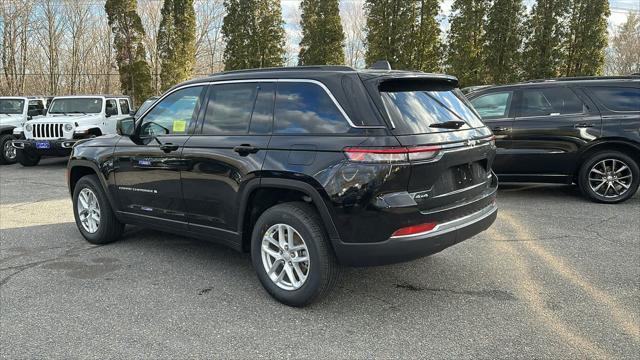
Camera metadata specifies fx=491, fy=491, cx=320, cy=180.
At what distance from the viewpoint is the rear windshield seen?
11.2ft

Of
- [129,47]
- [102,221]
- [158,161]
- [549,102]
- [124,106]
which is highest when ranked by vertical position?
[129,47]

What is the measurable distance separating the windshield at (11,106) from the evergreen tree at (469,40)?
1355cm

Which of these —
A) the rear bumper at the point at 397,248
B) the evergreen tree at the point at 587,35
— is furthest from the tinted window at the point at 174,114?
the evergreen tree at the point at 587,35

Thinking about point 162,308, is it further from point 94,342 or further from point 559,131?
point 559,131

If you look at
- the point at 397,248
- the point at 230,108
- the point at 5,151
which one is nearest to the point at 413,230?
the point at 397,248

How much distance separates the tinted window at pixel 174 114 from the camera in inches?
175

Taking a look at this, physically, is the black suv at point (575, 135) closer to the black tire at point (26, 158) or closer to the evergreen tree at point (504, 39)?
the evergreen tree at point (504, 39)

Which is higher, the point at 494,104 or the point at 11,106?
the point at 494,104

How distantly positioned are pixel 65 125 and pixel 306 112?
10017 millimetres

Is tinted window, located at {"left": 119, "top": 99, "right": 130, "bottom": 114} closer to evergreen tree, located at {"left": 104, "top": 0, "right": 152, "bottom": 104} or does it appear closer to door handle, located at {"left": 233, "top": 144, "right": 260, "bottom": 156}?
evergreen tree, located at {"left": 104, "top": 0, "right": 152, "bottom": 104}

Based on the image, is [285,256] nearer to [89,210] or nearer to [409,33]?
[89,210]

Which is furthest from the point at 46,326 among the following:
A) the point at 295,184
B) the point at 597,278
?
the point at 597,278

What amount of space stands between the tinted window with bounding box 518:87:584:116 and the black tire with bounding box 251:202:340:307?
5.11m

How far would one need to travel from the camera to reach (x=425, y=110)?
11.9 feet
